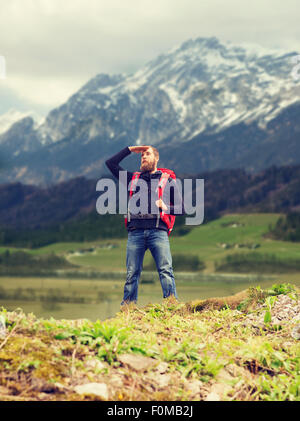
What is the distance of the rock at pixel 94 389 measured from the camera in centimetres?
663

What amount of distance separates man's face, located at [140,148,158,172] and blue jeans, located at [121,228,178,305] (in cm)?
153

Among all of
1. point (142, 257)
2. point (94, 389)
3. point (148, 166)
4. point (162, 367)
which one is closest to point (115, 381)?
point (94, 389)

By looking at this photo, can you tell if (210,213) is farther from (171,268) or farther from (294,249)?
(171,268)

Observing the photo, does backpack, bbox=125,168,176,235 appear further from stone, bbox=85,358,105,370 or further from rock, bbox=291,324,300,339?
stone, bbox=85,358,105,370

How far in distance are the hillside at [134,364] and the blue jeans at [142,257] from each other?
271cm

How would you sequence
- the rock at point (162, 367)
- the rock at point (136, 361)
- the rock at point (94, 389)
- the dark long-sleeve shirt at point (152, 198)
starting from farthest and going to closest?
the dark long-sleeve shirt at point (152, 198), the rock at point (162, 367), the rock at point (136, 361), the rock at point (94, 389)

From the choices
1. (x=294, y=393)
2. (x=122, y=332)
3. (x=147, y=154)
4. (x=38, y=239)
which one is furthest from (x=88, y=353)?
(x=38, y=239)

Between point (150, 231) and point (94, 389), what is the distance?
236 inches

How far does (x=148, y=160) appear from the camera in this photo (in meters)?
12.5

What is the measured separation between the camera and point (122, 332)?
8141 millimetres

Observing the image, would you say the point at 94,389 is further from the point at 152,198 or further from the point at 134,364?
the point at 152,198

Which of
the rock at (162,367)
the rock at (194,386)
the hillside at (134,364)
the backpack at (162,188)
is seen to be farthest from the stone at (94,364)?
the backpack at (162,188)

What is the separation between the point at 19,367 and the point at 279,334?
552 centimetres

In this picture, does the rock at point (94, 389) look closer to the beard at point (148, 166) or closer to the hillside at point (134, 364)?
the hillside at point (134, 364)
